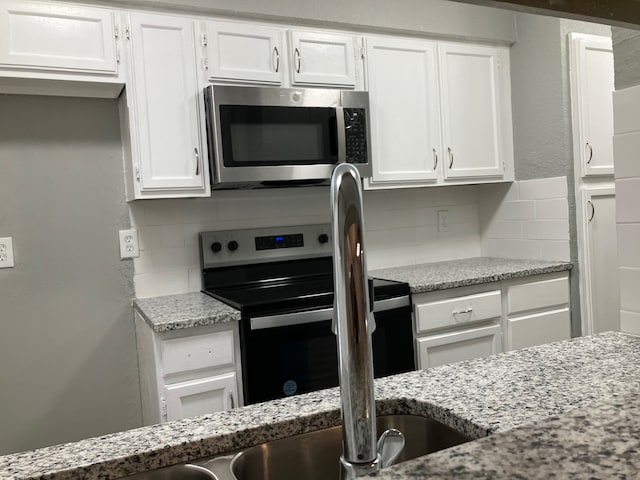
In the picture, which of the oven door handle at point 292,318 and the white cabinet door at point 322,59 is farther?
the white cabinet door at point 322,59

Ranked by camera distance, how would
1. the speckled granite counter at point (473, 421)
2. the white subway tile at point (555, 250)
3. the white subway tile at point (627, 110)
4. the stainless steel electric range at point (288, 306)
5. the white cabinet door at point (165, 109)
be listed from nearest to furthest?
the speckled granite counter at point (473, 421) < the white subway tile at point (627, 110) < the stainless steel electric range at point (288, 306) < the white cabinet door at point (165, 109) < the white subway tile at point (555, 250)

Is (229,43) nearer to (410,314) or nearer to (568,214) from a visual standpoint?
(410,314)

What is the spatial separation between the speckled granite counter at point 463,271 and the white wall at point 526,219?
0.27 feet

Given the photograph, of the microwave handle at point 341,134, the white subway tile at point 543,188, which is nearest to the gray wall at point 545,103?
the white subway tile at point 543,188

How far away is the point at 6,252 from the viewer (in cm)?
226

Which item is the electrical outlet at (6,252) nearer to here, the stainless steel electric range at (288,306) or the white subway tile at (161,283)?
the white subway tile at (161,283)

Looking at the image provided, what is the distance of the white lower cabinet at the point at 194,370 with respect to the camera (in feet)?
6.41

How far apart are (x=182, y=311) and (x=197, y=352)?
0.19 metres

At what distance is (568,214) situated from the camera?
9.07ft

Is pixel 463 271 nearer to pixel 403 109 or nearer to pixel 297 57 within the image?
pixel 403 109

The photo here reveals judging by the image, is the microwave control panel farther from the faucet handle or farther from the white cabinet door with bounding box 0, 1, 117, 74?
the faucet handle

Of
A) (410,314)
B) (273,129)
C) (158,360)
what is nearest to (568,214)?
(410,314)

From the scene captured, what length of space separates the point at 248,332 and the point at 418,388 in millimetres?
1118

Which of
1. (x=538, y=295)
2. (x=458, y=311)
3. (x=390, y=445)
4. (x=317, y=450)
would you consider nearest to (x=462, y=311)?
(x=458, y=311)
